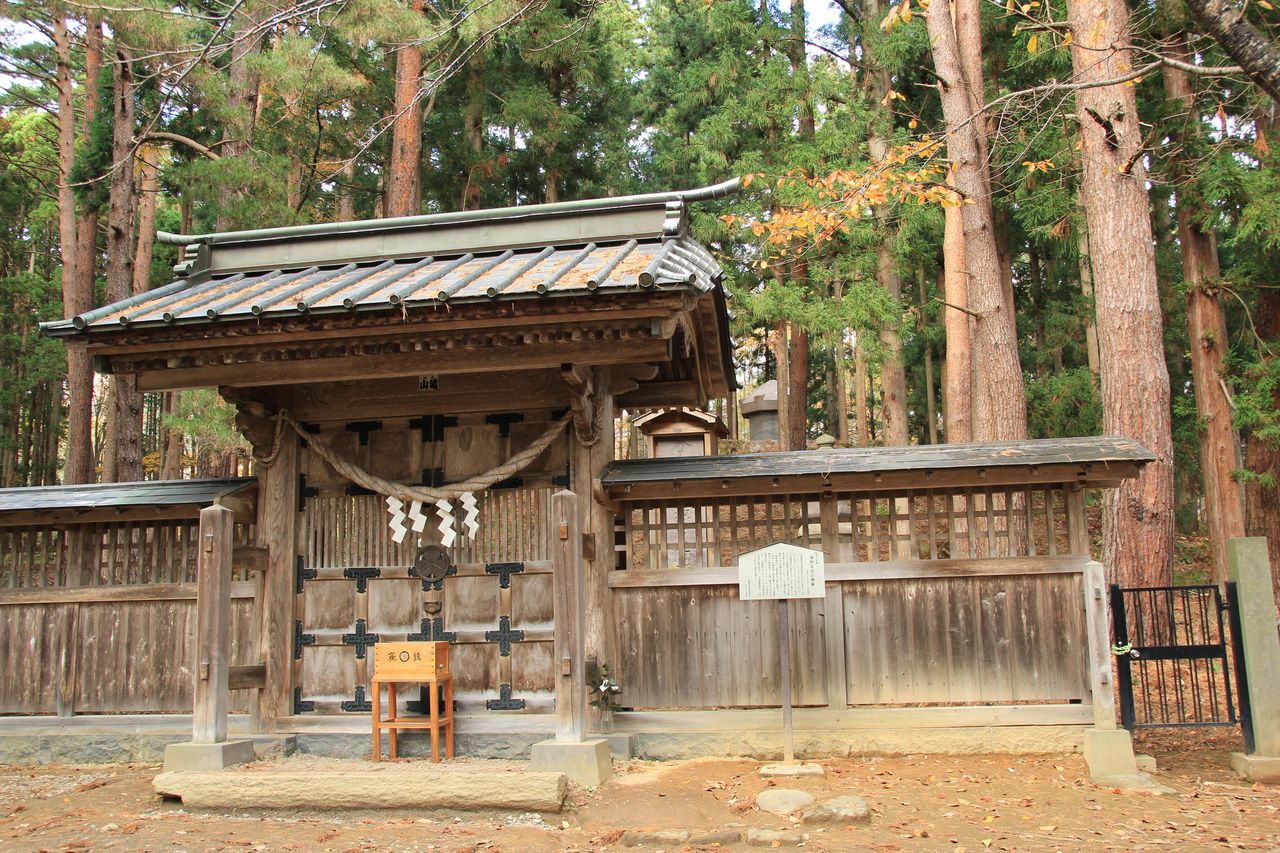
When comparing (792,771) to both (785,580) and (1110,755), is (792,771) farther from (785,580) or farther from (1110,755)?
(1110,755)

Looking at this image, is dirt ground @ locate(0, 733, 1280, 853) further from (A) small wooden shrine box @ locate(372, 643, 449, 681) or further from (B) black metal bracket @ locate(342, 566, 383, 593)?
(B) black metal bracket @ locate(342, 566, 383, 593)

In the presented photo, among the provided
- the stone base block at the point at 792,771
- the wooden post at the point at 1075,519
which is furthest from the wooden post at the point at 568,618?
the wooden post at the point at 1075,519

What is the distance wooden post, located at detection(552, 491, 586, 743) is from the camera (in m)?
7.16

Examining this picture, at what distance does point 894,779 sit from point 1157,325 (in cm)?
649

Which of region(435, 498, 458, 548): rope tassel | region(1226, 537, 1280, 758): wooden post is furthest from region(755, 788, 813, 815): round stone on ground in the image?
region(1226, 537, 1280, 758): wooden post

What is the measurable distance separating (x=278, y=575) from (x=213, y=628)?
3.10 ft

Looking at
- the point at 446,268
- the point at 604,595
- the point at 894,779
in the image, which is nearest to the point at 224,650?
the point at 604,595

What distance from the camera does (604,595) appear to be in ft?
27.1

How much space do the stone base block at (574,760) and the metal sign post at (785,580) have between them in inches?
59.0

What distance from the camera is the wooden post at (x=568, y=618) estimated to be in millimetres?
7156

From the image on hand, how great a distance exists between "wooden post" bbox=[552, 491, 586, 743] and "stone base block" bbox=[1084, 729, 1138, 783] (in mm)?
3845

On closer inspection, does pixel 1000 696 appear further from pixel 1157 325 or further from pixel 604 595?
pixel 1157 325

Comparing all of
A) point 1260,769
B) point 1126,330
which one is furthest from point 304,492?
point 1126,330

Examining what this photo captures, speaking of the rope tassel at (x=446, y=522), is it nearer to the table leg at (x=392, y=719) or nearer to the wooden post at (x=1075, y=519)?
the table leg at (x=392, y=719)
